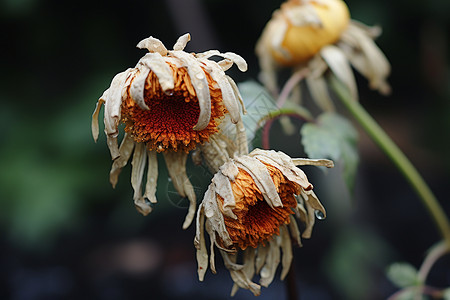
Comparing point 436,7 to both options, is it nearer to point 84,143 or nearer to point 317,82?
point 317,82

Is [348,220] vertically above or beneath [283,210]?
beneath

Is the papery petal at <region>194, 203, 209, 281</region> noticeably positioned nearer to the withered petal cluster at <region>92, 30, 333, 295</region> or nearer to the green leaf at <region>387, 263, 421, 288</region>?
the withered petal cluster at <region>92, 30, 333, 295</region>

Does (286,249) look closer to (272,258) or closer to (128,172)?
(272,258)

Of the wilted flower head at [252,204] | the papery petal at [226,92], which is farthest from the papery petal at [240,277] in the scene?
the papery petal at [226,92]

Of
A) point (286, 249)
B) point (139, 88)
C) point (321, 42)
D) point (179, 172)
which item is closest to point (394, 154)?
point (321, 42)

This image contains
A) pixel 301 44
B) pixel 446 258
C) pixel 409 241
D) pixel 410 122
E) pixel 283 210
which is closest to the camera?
pixel 283 210

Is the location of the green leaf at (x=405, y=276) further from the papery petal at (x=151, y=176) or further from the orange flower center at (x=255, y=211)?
the papery petal at (x=151, y=176)

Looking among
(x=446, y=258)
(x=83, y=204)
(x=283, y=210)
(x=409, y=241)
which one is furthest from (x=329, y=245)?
(x=283, y=210)
